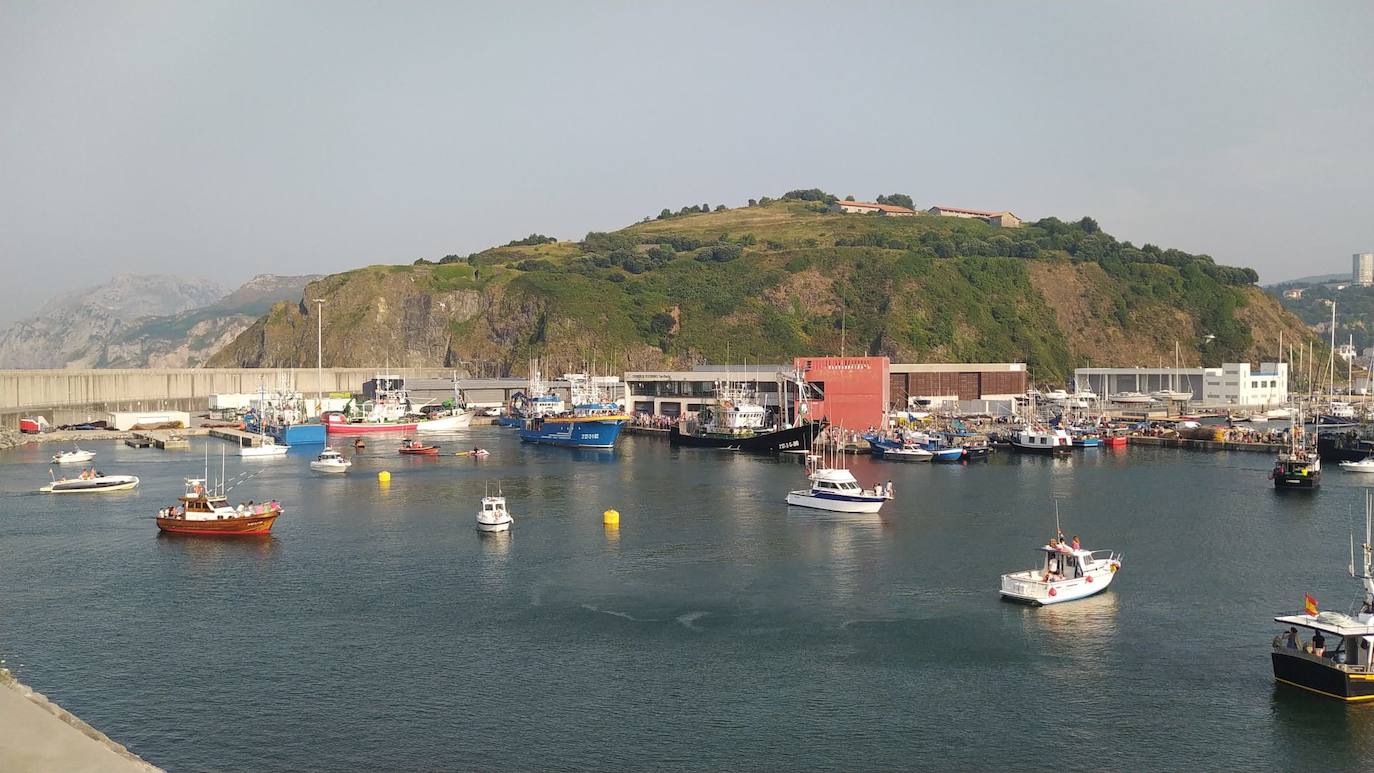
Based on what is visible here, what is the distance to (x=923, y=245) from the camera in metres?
184

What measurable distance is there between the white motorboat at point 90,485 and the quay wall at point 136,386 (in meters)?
53.7

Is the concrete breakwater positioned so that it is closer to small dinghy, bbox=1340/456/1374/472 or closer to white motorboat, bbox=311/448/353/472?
white motorboat, bbox=311/448/353/472

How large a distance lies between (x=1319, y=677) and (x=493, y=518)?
34426 millimetres

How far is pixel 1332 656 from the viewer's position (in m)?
29.0

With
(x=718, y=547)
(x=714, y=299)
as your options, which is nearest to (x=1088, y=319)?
(x=714, y=299)

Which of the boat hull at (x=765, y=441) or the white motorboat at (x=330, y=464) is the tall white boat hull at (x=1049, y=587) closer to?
the boat hull at (x=765, y=441)

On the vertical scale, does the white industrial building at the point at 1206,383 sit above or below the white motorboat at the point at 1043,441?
above

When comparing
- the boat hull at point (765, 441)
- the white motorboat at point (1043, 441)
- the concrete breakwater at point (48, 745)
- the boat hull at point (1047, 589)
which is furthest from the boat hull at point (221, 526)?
the white motorboat at point (1043, 441)

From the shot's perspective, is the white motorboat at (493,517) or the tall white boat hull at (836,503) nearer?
the white motorboat at (493,517)

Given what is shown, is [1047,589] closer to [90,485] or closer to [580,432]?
[90,485]

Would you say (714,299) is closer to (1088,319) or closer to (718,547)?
(1088,319)

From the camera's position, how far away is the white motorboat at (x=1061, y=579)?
3850cm

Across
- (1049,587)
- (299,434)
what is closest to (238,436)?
(299,434)

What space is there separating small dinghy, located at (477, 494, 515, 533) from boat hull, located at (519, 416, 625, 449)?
44926 millimetres
